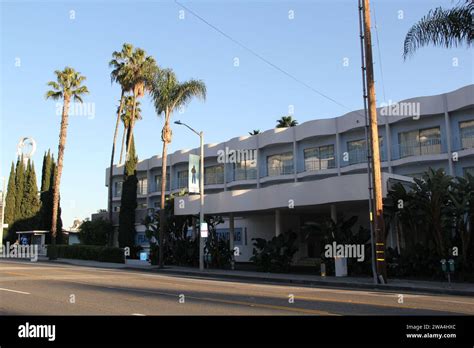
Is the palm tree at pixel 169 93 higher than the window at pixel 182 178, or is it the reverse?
the palm tree at pixel 169 93

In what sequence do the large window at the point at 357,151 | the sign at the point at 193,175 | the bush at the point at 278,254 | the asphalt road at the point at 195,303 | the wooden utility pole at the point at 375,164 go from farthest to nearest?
the large window at the point at 357,151
the sign at the point at 193,175
the bush at the point at 278,254
the wooden utility pole at the point at 375,164
the asphalt road at the point at 195,303

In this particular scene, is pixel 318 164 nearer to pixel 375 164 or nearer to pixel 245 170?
pixel 245 170

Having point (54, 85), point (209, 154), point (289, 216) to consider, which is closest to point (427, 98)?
point (289, 216)

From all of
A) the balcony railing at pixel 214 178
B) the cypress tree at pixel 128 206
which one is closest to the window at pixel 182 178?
the balcony railing at pixel 214 178

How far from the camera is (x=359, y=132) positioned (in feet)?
116

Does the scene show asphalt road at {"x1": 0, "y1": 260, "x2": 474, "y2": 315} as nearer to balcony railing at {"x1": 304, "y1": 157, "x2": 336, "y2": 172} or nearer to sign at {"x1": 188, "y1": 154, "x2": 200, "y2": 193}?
sign at {"x1": 188, "y1": 154, "x2": 200, "y2": 193}

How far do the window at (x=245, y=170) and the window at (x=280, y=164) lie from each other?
1621 mm

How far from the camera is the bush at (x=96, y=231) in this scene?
164ft

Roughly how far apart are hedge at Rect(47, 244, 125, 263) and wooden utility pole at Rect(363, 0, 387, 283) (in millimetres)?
22354

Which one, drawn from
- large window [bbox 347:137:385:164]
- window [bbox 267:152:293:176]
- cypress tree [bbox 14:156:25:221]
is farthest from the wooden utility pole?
cypress tree [bbox 14:156:25:221]

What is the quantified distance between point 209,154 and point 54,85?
50.2 feet

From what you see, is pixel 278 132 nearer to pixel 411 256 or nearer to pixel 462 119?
pixel 462 119

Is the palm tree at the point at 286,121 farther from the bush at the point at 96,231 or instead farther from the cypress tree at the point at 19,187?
the cypress tree at the point at 19,187

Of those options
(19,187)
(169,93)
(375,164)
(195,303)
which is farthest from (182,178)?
(195,303)
